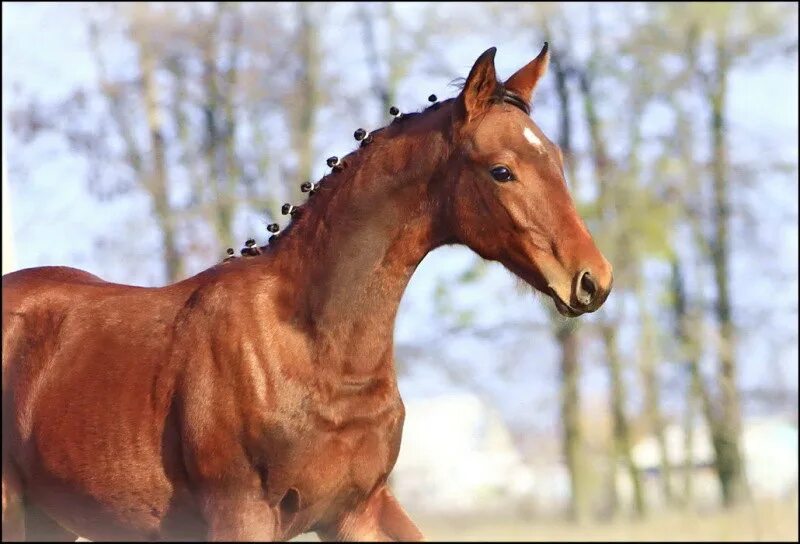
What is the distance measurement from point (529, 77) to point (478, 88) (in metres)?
0.43

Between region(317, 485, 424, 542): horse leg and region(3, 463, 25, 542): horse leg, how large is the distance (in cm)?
116

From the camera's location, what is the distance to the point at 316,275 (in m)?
3.74

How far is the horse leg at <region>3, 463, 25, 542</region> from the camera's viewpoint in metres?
4.06

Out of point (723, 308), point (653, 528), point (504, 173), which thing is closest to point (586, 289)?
point (504, 173)

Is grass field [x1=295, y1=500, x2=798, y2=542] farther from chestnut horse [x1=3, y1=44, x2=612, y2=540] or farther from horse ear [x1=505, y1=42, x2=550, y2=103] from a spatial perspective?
horse ear [x1=505, y1=42, x2=550, y2=103]

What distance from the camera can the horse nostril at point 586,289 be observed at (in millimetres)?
3400

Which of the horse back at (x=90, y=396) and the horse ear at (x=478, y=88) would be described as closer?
the horse ear at (x=478, y=88)

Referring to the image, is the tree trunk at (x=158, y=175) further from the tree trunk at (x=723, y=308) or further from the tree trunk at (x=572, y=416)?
the tree trunk at (x=723, y=308)

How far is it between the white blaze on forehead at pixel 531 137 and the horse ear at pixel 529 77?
0.95 ft

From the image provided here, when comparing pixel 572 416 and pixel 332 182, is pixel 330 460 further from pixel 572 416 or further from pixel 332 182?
pixel 572 416

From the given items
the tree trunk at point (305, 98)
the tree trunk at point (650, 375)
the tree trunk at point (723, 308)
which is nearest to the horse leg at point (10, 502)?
the tree trunk at point (305, 98)

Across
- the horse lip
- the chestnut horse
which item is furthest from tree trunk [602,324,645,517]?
the horse lip

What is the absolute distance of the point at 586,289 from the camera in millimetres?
3416

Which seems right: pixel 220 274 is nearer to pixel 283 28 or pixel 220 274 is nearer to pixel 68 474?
pixel 68 474
